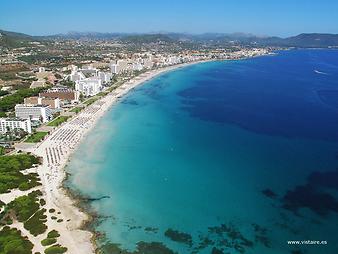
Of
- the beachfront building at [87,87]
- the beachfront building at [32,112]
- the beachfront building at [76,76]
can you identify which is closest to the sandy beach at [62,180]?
the beachfront building at [32,112]

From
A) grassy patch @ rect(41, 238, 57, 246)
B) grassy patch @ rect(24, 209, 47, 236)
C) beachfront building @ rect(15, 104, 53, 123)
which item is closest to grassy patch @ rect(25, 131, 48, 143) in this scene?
beachfront building @ rect(15, 104, 53, 123)

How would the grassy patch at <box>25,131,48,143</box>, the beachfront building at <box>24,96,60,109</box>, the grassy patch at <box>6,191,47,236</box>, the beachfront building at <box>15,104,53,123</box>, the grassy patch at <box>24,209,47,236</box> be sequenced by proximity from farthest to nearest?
the beachfront building at <box>24,96,60,109</box>
the beachfront building at <box>15,104,53,123</box>
the grassy patch at <box>25,131,48,143</box>
the grassy patch at <box>6,191,47,236</box>
the grassy patch at <box>24,209,47,236</box>

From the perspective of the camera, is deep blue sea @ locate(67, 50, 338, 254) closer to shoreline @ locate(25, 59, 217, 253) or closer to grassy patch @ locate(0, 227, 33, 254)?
shoreline @ locate(25, 59, 217, 253)

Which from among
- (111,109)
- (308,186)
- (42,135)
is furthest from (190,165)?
(111,109)

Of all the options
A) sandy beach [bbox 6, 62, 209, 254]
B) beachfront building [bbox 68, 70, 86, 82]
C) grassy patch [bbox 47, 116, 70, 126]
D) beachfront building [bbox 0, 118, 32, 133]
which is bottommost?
sandy beach [bbox 6, 62, 209, 254]

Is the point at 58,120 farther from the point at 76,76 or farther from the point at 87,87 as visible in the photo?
the point at 76,76

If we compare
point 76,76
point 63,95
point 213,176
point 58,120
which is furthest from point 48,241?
point 76,76
